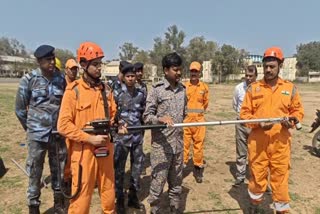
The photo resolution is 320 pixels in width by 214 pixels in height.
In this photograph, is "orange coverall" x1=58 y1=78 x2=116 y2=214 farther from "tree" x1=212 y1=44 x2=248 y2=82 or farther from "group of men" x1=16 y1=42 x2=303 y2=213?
Answer: "tree" x1=212 y1=44 x2=248 y2=82

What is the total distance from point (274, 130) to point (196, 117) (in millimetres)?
2044

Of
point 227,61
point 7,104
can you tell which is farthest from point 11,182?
point 227,61

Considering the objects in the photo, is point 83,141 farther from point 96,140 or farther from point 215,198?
point 215,198

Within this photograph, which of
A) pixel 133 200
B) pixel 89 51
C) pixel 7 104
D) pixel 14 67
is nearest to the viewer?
pixel 89 51

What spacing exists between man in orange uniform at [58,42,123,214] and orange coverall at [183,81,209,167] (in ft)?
8.89

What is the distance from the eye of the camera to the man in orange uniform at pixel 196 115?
19.3ft

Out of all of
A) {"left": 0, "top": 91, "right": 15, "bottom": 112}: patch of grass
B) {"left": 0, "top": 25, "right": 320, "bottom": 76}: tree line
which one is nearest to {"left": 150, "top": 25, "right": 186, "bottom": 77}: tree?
{"left": 0, "top": 25, "right": 320, "bottom": 76}: tree line

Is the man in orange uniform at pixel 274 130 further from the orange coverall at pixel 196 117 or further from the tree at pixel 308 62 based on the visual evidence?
the tree at pixel 308 62

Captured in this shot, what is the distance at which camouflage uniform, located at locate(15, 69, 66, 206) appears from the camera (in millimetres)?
4090

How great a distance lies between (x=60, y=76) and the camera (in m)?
4.28

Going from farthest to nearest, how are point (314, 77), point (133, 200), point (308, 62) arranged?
point (308, 62)
point (314, 77)
point (133, 200)

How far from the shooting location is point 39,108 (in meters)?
4.12

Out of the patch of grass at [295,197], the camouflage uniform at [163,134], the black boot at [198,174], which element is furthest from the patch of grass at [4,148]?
the patch of grass at [295,197]

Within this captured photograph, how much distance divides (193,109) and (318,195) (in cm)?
251
